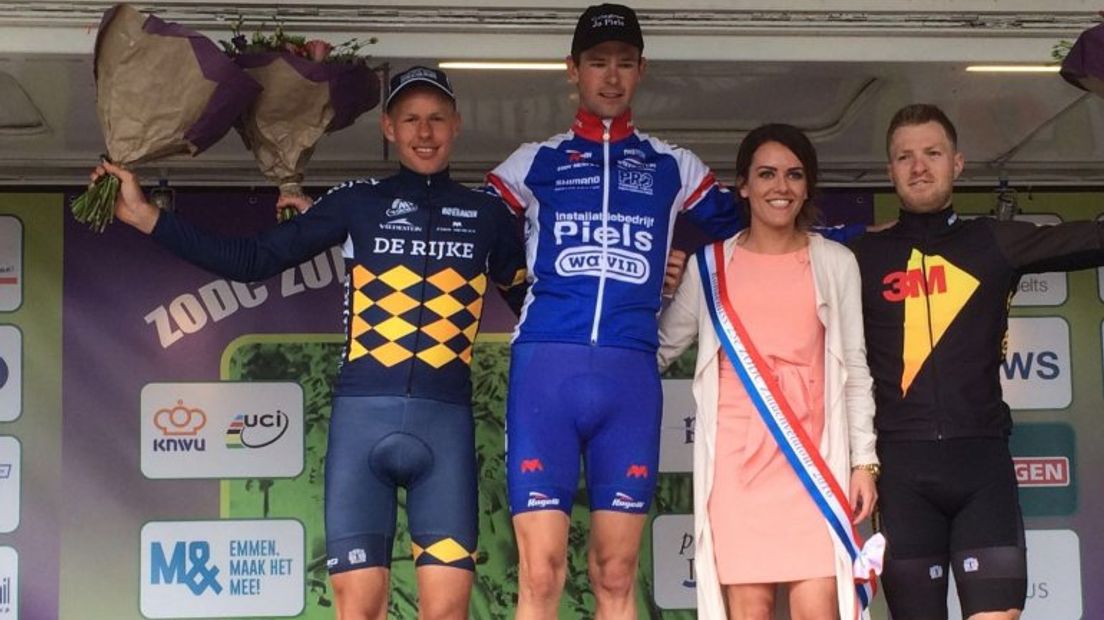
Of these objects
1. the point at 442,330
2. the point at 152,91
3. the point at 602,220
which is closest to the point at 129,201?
the point at 152,91

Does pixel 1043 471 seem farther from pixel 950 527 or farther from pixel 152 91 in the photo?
pixel 152 91

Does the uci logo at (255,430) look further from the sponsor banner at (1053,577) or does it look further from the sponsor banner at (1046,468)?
the sponsor banner at (1046,468)

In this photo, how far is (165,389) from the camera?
4867mm

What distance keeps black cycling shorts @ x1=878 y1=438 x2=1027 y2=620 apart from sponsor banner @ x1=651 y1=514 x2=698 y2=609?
1481 millimetres

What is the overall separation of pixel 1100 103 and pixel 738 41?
124 centimetres

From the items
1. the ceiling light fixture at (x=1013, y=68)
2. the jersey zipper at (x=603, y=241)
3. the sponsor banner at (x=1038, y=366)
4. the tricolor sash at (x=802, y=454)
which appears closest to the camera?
the tricolor sash at (x=802, y=454)

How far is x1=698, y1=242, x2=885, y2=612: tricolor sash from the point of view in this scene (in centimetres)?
335

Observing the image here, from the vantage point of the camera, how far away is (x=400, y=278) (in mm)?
3652

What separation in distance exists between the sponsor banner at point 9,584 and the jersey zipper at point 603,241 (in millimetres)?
2237

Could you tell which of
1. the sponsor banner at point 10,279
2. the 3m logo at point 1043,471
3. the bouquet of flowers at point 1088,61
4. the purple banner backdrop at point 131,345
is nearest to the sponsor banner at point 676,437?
the purple banner backdrop at point 131,345

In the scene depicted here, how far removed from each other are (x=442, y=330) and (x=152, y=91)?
876 mm

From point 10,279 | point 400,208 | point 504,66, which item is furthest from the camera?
point 10,279

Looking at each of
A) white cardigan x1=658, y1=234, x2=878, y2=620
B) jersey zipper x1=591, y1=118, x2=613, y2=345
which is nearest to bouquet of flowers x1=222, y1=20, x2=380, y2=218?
jersey zipper x1=591, y1=118, x2=613, y2=345

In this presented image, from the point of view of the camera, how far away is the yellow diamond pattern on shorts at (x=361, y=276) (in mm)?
3666
